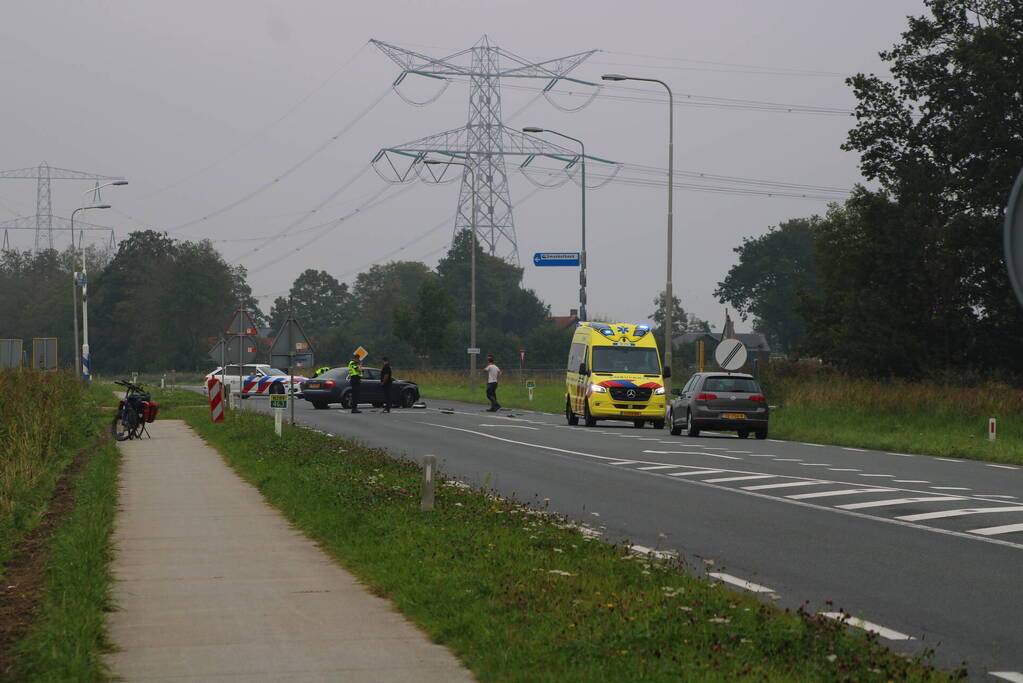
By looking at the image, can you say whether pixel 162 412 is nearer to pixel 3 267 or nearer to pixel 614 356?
pixel 614 356

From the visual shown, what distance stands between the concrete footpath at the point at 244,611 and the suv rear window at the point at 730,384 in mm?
17428

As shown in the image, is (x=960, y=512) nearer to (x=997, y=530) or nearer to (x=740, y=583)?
(x=997, y=530)

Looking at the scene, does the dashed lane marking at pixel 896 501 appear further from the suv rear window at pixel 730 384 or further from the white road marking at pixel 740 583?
the suv rear window at pixel 730 384

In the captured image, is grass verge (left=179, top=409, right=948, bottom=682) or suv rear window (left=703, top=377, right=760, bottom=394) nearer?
grass verge (left=179, top=409, right=948, bottom=682)

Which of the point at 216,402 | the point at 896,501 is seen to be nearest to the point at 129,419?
the point at 216,402

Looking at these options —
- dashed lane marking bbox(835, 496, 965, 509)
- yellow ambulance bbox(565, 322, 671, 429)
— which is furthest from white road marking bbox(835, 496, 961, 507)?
yellow ambulance bbox(565, 322, 671, 429)

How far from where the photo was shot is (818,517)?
14.5 meters

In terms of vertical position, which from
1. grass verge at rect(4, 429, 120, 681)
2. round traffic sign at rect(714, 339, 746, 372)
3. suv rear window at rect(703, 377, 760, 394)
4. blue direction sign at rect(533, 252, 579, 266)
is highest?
blue direction sign at rect(533, 252, 579, 266)

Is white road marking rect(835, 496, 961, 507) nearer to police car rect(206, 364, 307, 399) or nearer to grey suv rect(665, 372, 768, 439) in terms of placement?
grey suv rect(665, 372, 768, 439)

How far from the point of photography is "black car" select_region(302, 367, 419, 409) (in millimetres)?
49219

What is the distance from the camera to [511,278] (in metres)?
148

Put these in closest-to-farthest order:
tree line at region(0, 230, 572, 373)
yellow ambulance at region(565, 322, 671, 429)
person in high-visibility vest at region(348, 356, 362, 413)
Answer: yellow ambulance at region(565, 322, 671, 429) < person in high-visibility vest at region(348, 356, 362, 413) < tree line at region(0, 230, 572, 373)

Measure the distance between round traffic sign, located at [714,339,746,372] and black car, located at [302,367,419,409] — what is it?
693 inches

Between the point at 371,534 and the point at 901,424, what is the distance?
2293 cm
